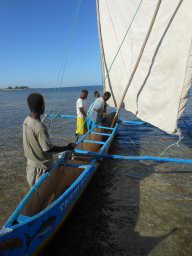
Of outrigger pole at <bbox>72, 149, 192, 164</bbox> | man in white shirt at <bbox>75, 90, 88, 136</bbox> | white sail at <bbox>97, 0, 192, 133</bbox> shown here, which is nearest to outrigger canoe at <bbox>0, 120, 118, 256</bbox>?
outrigger pole at <bbox>72, 149, 192, 164</bbox>

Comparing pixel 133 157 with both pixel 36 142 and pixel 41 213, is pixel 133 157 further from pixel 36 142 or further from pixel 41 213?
pixel 41 213

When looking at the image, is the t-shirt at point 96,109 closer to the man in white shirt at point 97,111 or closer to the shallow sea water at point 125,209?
the man in white shirt at point 97,111

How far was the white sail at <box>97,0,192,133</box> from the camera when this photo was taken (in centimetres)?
451

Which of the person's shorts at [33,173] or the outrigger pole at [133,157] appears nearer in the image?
the person's shorts at [33,173]

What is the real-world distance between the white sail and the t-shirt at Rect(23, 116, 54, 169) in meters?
2.55

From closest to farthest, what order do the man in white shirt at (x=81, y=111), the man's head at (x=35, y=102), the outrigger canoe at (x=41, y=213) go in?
the outrigger canoe at (x=41, y=213) → the man's head at (x=35, y=102) → the man in white shirt at (x=81, y=111)

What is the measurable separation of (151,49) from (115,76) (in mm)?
4000

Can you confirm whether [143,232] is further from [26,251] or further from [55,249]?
[26,251]

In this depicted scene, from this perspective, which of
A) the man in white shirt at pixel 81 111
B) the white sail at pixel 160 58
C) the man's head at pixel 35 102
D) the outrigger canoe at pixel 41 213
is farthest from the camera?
the man in white shirt at pixel 81 111

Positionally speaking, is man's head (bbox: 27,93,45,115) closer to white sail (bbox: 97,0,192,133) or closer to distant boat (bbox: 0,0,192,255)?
distant boat (bbox: 0,0,192,255)

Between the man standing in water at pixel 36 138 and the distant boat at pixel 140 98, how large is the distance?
0.34m

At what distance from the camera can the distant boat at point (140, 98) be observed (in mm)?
3355

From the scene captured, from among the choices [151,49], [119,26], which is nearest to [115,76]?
[119,26]

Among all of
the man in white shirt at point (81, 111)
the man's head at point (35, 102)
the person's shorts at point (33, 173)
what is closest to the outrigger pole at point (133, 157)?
the person's shorts at point (33, 173)
